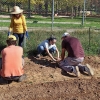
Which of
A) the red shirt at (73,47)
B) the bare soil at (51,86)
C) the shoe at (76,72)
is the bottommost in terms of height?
the bare soil at (51,86)

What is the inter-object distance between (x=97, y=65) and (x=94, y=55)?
43.3 inches

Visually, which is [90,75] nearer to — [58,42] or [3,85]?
[3,85]

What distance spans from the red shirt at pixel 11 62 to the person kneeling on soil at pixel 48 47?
186 centimetres

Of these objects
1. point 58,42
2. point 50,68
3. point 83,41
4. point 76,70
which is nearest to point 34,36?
point 58,42

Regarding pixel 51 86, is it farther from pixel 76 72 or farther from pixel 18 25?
pixel 18 25

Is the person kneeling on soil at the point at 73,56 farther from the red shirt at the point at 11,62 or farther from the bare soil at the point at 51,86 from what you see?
the red shirt at the point at 11,62

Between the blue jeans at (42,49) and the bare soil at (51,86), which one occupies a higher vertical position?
the blue jeans at (42,49)

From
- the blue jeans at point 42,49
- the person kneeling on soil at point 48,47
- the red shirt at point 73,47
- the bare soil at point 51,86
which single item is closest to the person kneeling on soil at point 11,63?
the bare soil at point 51,86

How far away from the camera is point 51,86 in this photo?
6.46 m

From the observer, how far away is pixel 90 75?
762 centimetres

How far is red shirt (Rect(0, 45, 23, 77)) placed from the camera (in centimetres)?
661

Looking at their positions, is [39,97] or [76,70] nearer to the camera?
[39,97]

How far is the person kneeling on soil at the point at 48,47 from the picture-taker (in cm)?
842

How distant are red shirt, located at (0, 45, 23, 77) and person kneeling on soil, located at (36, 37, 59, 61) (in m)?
1.86
